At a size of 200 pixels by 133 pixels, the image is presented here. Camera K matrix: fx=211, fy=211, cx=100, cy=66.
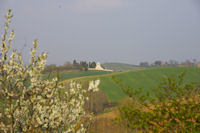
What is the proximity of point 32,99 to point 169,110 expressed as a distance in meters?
4.09

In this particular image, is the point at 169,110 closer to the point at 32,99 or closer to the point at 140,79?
the point at 32,99

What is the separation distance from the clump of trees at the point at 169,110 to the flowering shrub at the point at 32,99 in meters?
2.19

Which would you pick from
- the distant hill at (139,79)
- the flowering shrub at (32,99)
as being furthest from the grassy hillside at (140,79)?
the flowering shrub at (32,99)

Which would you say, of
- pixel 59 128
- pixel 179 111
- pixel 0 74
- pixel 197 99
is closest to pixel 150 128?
pixel 179 111

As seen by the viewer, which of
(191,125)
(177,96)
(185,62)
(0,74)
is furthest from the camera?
(185,62)

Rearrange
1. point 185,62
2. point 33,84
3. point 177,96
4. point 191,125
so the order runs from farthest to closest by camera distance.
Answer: point 185,62, point 177,96, point 191,125, point 33,84

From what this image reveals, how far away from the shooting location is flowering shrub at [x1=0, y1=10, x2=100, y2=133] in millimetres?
4461

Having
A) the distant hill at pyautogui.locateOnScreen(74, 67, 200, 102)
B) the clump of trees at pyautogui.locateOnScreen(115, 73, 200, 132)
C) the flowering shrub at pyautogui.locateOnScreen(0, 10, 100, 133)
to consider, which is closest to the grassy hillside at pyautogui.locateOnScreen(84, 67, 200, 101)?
the distant hill at pyautogui.locateOnScreen(74, 67, 200, 102)

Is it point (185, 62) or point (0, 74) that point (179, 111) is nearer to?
point (0, 74)

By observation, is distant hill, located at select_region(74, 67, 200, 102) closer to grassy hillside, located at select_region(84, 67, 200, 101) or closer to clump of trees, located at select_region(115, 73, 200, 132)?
grassy hillside, located at select_region(84, 67, 200, 101)

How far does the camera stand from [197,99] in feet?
22.2

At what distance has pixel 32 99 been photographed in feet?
14.8

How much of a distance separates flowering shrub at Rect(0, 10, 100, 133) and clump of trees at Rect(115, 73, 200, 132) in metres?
2.19

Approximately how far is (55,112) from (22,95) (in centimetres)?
80
